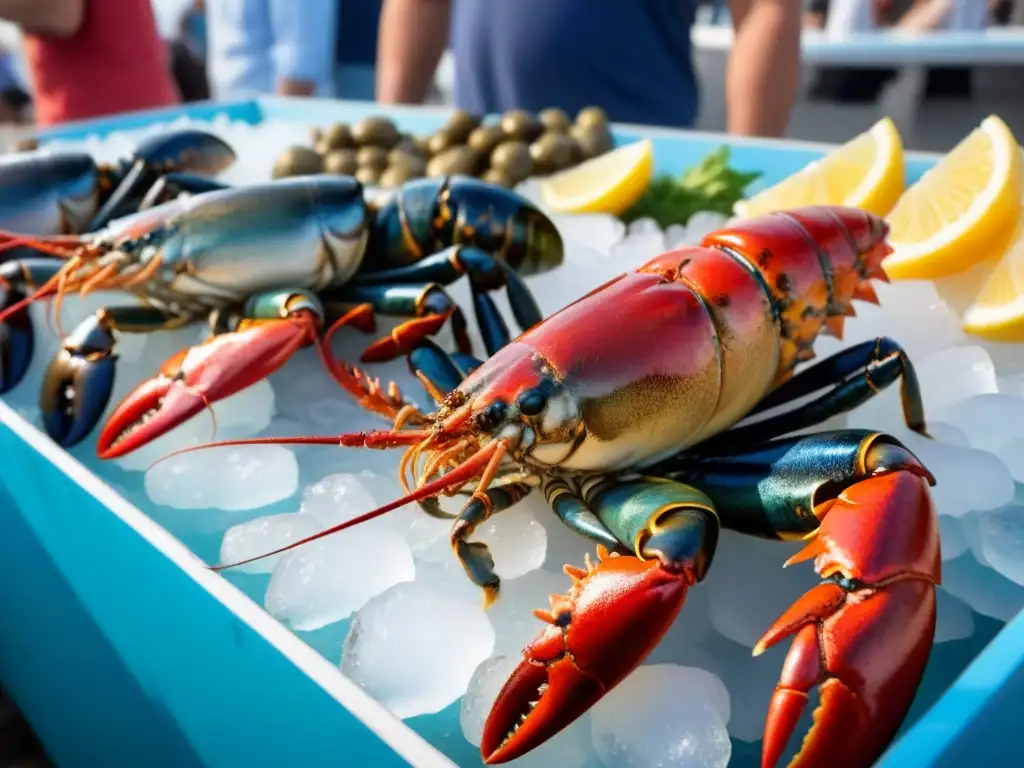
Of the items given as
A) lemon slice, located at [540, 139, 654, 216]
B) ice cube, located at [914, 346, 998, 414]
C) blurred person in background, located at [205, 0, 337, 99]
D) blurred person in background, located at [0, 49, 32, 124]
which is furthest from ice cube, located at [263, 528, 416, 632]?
blurred person in background, located at [0, 49, 32, 124]

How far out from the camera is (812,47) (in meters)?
3.67

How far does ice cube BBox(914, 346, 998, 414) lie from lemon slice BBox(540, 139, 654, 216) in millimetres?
606

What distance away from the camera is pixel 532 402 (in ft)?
2.19

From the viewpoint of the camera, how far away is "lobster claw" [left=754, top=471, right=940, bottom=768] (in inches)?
17.7

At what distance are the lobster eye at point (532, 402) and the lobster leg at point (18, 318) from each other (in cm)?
71

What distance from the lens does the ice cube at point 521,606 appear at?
0.62m

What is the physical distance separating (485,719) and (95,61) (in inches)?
89.3

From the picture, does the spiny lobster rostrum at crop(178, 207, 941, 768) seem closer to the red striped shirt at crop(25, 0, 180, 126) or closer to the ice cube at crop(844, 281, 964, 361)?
the ice cube at crop(844, 281, 964, 361)

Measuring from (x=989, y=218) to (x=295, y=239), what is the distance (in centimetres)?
84

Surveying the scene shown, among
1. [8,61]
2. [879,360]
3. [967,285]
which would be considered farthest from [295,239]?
[8,61]

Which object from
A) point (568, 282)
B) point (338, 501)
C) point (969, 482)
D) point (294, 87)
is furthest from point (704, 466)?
point (294, 87)

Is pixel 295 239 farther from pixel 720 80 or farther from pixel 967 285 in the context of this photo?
pixel 720 80

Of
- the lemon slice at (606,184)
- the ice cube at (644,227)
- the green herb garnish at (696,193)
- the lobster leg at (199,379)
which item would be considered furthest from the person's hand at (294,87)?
the lobster leg at (199,379)

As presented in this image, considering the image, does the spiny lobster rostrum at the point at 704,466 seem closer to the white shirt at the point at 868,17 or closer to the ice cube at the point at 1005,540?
the ice cube at the point at 1005,540
